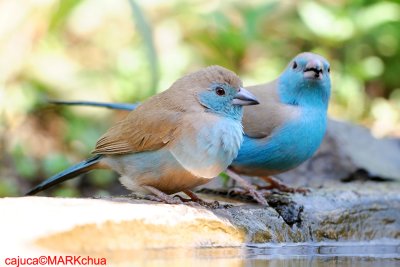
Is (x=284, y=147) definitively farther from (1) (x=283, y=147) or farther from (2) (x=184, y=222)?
(2) (x=184, y=222)

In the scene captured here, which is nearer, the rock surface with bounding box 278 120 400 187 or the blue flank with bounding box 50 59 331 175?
the blue flank with bounding box 50 59 331 175

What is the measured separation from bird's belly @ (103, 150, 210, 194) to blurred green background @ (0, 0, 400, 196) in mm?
2458

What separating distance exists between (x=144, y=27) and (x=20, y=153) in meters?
1.92

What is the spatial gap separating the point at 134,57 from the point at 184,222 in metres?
4.78

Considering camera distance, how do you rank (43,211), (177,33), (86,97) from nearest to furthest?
1. (43,211)
2. (86,97)
3. (177,33)

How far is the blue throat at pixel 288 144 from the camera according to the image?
476cm

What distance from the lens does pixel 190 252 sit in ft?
11.6

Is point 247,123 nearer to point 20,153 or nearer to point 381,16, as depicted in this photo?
point 20,153

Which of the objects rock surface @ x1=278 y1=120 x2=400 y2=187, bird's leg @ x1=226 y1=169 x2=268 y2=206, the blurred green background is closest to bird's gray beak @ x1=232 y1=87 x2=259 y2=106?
bird's leg @ x1=226 y1=169 x2=268 y2=206

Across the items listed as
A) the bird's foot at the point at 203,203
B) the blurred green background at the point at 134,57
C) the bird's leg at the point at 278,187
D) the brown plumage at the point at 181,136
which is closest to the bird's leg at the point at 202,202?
the bird's foot at the point at 203,203

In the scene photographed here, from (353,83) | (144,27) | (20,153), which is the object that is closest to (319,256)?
(144,27)

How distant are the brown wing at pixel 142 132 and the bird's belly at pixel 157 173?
0.05 m

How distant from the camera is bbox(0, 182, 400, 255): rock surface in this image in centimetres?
320

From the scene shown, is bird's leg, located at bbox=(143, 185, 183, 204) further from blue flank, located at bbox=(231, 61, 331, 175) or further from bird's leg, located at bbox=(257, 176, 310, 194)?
bird's leg, located at bbox=(257, 176, 310, 194)
